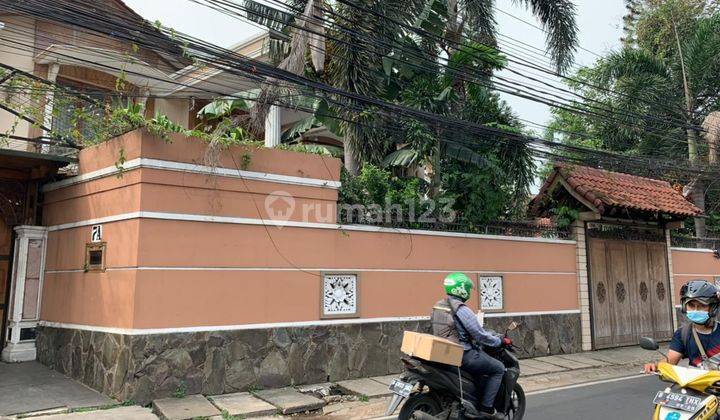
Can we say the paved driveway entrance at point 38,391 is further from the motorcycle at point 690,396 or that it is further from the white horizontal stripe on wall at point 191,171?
the motorcycle at point 690,396

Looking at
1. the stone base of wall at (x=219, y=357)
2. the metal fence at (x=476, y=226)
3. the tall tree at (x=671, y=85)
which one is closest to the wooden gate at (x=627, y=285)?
the metal fence at (x=476, y=226)

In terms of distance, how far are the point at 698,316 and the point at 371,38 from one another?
7487 millimetres

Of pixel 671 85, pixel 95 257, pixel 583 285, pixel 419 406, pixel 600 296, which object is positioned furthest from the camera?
pixel 671 85

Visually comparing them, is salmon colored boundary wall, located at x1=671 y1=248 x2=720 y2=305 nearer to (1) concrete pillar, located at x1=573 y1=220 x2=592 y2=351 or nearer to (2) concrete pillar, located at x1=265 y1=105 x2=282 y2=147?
(1) concrete pillar, located at x1=573 y1=220 x2=592 y2=351

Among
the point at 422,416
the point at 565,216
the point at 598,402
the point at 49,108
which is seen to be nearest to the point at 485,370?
the point at 422,416

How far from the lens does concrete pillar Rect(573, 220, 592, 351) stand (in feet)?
40.5

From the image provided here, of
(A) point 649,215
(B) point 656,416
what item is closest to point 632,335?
(A) point 649,215

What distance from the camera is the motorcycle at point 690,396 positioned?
3.49 meters

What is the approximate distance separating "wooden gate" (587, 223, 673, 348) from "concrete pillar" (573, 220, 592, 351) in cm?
17

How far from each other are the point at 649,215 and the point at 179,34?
12300mm

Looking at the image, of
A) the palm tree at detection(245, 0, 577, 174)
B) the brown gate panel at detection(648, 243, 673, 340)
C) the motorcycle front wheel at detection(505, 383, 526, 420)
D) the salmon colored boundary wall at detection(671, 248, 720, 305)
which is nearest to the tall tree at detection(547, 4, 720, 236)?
the salmon colored boundary wall at detection(671, 248, 720, 305)

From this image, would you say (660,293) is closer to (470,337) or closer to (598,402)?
(598,402)

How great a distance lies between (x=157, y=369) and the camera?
7055 mm

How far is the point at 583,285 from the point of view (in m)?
12.5
